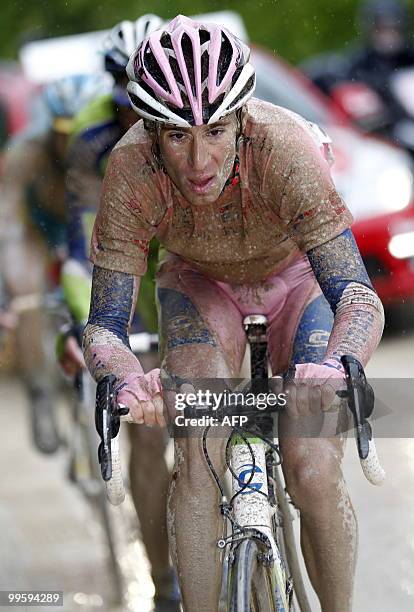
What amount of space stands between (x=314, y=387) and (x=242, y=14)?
8.72 metres

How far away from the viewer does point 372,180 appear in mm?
9375

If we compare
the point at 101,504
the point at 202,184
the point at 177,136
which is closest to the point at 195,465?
the point at 202,184

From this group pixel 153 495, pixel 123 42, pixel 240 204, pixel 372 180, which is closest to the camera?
pixel 240 204

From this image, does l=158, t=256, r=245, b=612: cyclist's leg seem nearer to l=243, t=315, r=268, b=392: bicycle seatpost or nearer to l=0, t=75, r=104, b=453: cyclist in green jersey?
l=243, t=315, r=268, b=392: bicycle seatpost

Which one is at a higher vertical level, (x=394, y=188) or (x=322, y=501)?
(x=394, y=188)

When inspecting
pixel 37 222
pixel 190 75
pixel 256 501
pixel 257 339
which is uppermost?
pixel 37 222

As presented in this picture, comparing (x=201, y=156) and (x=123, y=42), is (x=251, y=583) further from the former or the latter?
(x=123, y=42)

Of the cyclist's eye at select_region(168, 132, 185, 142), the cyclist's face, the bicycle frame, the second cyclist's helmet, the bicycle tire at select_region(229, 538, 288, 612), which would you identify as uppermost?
the second cyclist's helmet

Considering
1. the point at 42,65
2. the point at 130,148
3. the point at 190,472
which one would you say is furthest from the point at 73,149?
the point at 42,65

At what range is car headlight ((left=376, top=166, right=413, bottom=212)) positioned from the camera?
9352 mm

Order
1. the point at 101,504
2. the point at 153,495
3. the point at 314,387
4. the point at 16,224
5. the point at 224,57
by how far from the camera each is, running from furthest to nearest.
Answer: the point at 16,224, the point at 101,504, the point at 153,495, the point at 224,57, the point at 314,387

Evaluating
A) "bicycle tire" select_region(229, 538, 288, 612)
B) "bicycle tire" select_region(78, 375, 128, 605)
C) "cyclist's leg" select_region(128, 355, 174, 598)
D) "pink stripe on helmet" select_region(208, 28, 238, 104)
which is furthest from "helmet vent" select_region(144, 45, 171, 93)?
"bicycle tire" select_region(78, 375, 128, 605)

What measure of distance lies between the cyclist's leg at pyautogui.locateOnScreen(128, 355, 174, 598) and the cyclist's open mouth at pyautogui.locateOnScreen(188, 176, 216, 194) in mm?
1764

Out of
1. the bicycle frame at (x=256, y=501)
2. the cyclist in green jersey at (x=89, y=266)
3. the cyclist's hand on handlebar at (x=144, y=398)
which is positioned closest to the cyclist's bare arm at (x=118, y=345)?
the cyclist's hand on handlebar at (x=144, y=398)
